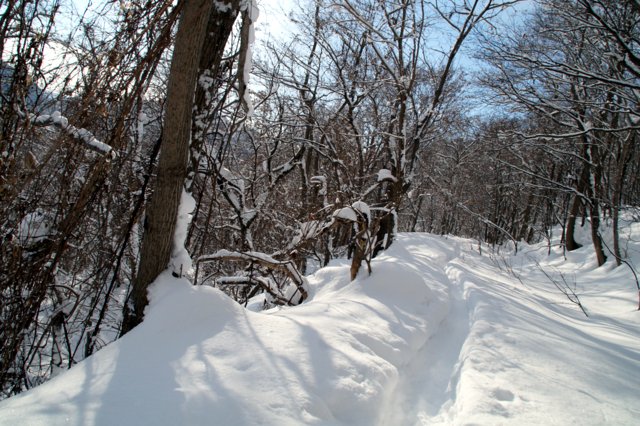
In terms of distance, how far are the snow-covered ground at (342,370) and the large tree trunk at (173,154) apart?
174mm

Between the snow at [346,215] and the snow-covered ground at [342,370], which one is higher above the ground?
the snow at [346,215]

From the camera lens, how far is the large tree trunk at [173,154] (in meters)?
2.10

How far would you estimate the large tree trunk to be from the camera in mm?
2098

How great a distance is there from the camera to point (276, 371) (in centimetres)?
179

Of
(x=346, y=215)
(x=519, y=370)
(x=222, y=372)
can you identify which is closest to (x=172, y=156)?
(x=222, y=372)

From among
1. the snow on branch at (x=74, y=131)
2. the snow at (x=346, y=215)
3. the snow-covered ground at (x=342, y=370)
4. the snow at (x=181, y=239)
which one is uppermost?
the snow on branch at (x=74, y=131)

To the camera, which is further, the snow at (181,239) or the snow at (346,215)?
the snow at (346,215)

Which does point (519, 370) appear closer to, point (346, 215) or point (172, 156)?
point (346, 215)

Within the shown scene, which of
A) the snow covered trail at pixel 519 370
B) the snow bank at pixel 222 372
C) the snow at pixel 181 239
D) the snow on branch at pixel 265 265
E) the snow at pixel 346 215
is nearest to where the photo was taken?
the snow bank at pixel 222 372

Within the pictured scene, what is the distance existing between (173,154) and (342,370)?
1.70m

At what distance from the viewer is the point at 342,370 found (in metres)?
2.00

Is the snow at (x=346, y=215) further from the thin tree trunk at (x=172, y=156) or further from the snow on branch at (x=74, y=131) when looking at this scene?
the snow on branch at (x=74, y=131)

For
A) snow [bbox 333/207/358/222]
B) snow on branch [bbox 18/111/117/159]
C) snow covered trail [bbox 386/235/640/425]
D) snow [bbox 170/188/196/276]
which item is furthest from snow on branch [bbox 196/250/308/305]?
snow covered trail [bbox 386/235/640/425]

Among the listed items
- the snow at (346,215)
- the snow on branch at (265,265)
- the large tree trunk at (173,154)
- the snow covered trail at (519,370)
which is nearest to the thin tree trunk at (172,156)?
the large tree trunk at (173,154)
